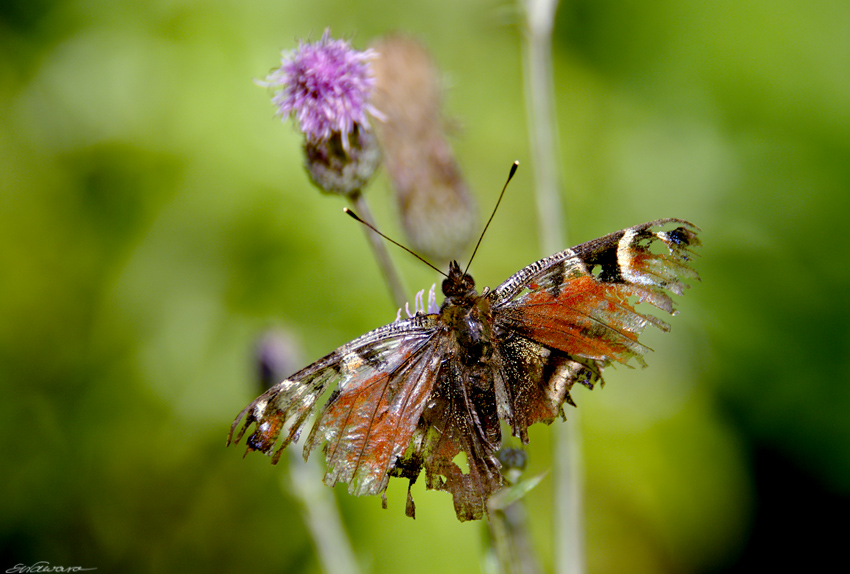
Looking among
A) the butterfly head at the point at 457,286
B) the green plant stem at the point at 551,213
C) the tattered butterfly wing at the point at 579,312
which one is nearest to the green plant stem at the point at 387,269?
the butterfly head at the point at 457,286

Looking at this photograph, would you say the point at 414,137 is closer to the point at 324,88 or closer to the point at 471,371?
the point at 324,88

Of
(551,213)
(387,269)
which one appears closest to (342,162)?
(387,269)

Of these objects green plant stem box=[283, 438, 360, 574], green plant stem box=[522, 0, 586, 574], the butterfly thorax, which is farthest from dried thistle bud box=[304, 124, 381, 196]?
green plant stem box=[283, 438, 360, 574]

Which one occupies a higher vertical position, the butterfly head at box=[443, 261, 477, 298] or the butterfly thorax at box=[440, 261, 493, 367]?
the butterfly head at box=[443, 261, 477, 298]

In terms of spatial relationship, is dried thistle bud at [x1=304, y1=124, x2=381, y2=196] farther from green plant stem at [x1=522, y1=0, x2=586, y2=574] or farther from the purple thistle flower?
green plant stem at [x1=522, y1=0, x2=586, y2=574]

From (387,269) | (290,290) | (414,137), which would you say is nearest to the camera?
(387,269)

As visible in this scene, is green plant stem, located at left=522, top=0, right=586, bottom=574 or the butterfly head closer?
the butterfly head
